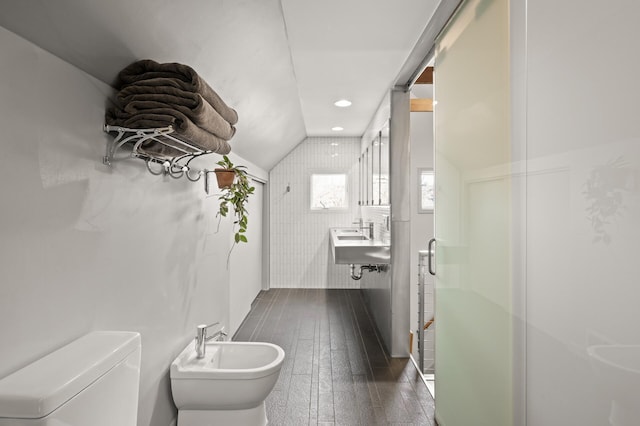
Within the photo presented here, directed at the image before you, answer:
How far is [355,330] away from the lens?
12.1 feet

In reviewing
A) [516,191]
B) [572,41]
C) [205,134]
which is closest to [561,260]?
[516,191]

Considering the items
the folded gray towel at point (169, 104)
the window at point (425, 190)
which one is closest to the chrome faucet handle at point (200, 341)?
the folded gray towel at point (169, 104)

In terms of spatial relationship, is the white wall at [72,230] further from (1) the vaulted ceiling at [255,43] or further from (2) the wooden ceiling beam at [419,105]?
(2) the wooden ceiling beam at [419,105]

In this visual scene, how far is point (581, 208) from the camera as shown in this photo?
96cm

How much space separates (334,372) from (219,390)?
115cm

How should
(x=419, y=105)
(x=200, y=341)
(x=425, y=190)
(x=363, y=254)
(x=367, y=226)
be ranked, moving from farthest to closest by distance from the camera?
(x=367, y=226)
(x=425, y=190)
(x=419, y=105)
(x=363, y=254)
(x=200, y=341)

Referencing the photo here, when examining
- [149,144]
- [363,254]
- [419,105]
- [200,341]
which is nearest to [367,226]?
[363,254]

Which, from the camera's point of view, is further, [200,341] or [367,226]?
[367,226]

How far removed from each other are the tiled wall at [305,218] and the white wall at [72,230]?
3478 mm

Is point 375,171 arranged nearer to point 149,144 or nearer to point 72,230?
point 149,144

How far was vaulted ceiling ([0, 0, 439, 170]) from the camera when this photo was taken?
1.09m

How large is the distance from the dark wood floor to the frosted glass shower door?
0.39 m

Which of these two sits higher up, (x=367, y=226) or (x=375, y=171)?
Result: (x=375, y=171)

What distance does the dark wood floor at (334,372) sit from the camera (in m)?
2.20
